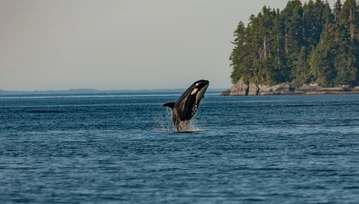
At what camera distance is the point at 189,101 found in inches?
2205

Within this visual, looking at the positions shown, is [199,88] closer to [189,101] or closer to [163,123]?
[189,101]

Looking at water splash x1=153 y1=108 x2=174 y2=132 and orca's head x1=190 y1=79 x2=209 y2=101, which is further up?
orca's head x1=190 y1=79 x2=209 y2=101

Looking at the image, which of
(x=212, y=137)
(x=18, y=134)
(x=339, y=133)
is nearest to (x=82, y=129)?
(x=18, y=134)

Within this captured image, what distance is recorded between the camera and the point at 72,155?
46562 millimetres

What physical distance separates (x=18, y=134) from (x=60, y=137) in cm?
641

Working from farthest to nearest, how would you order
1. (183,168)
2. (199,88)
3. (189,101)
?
(189,101), (199,88), (183,168)

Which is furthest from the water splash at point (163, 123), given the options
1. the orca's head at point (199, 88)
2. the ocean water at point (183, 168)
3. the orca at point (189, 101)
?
the orca's head at point (199, 88)

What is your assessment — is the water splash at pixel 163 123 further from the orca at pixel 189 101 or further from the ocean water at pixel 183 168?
the orca at pixel 189 101

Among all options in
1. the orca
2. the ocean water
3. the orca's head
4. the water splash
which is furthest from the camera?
the water splash

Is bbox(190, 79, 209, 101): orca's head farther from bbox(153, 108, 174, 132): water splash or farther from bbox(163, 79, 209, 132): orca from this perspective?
bbox(153, 108, 174, 132): water splash

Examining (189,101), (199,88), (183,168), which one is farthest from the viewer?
(189,101)

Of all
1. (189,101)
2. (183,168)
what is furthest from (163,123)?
(183,168)

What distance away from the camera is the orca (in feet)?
182

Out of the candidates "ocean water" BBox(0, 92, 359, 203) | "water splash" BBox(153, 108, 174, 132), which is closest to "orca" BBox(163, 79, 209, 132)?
"ocean water" BBox(0, 92, 359, 203)
